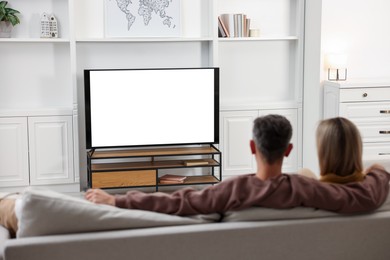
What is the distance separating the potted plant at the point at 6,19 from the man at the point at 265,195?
144 inches

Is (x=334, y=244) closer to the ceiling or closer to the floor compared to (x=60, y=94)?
closer to the floor

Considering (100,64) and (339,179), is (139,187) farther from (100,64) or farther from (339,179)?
(339,179)

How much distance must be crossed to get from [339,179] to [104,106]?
3.47 metres

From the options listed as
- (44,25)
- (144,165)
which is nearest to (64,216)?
(144,165)

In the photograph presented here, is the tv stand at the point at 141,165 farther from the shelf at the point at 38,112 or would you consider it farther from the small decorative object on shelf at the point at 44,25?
the small decorative object on shelf at the point at 44,25

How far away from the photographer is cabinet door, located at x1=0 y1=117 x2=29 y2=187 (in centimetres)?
561

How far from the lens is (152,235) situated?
2.11m

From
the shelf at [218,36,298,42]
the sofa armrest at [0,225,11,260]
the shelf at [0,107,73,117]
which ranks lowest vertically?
the sofa armrest at [0,225,11,260]

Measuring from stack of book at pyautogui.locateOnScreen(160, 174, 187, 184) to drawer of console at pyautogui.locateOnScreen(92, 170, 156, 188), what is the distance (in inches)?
5.1

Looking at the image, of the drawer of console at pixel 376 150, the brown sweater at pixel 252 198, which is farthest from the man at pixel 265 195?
the drawer of console at pixel 376 150

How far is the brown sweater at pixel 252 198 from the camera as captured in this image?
2.24 meters

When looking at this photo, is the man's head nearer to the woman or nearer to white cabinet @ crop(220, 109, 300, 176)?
the woman

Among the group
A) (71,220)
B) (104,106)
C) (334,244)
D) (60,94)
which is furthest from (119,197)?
(60,94)

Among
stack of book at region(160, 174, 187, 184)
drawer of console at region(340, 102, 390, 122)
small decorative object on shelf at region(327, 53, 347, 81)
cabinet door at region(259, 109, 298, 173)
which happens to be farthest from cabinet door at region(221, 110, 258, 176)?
drawer of console at region(340, 102, 390, 122)
